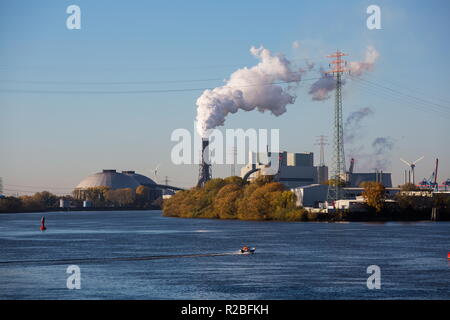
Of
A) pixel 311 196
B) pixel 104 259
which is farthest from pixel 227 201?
pixel 104 259

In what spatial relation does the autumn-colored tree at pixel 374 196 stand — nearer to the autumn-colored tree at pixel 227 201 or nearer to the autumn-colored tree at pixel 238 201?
the autumn-colored tree at pixel 238 201

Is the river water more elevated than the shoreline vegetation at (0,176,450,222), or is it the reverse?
the shoreline vegetation at (0,176,450,222)

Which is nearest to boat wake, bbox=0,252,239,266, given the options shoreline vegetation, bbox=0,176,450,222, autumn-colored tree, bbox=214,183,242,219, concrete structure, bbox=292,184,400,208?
shoreline vegetation, bbox=0,176,450,222

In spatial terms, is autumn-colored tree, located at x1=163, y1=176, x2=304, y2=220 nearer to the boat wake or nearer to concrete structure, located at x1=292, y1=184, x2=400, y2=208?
concrete structure, located at x1=292, y1=184, x2=400, y2=208

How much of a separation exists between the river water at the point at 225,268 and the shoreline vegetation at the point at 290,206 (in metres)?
52.2

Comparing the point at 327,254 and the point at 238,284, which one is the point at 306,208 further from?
the point at 238,284

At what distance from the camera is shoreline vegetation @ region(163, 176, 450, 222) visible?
135 metres

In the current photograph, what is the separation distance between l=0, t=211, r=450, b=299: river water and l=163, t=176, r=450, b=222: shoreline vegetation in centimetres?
5220

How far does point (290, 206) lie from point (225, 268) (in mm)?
83671

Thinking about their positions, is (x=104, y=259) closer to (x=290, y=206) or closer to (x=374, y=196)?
(x=290, y=206)

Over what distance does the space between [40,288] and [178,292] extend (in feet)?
27.8

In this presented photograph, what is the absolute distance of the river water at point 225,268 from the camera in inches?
1655

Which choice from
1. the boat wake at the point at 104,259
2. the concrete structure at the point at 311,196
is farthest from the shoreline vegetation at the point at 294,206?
the boat wake at the point at 104,259

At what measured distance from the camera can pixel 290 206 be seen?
136 m
